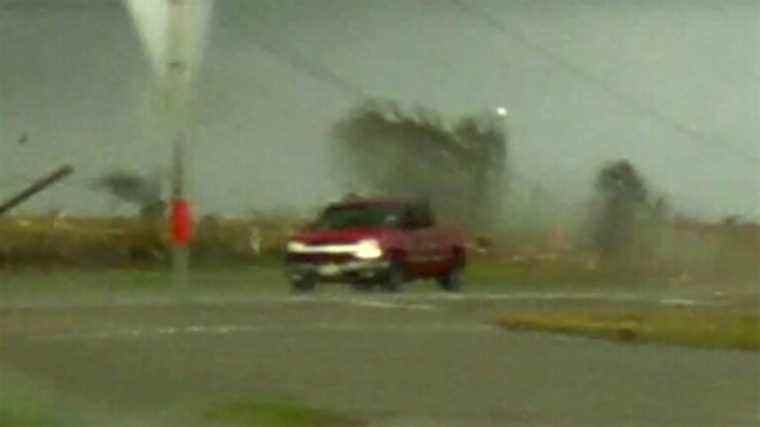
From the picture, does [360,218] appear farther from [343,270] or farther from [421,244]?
[343,270]

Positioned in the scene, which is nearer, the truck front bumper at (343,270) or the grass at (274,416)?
the grass at (274,416)

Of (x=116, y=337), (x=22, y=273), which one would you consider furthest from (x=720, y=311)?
(x=22, y=273)

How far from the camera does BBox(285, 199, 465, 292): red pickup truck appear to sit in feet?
127

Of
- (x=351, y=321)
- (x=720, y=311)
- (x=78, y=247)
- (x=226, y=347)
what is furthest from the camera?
(x=78, y=247)

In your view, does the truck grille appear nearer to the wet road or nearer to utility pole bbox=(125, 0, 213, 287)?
the wet road

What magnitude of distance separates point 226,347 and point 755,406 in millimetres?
6336

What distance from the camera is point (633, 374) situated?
17.6 meters

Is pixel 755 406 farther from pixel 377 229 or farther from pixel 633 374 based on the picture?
pixel 377 229

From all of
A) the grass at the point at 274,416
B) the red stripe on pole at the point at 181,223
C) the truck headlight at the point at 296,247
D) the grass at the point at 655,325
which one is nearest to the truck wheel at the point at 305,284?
the truck headlight at the point at 296,247

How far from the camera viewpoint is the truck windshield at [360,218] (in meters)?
39.6

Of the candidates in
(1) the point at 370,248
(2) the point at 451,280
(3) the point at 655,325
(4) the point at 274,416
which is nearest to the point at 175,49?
(4) the point at 274,416

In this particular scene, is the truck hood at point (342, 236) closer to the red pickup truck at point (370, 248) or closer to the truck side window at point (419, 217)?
the red pickup truck at point (370, 248)

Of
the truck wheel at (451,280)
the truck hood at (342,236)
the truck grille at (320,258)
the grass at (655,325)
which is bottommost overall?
the grass at (655,325)

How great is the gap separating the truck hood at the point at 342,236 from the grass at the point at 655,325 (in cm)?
1073
